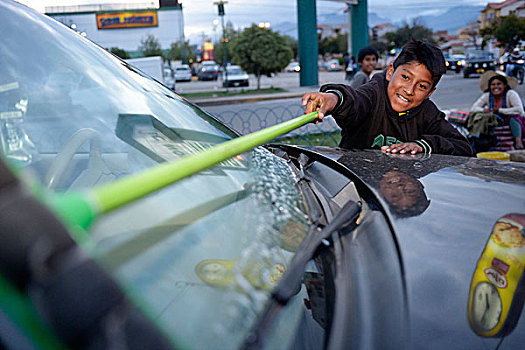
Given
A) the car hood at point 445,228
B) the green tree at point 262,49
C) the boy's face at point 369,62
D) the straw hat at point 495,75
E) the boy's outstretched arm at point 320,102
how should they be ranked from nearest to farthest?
the car hood at point 445,228, the boy's outstretched arm at point 320,102, the straw hat at point 495,75, the boy's face at point 369,62, the green tree at point 262,49

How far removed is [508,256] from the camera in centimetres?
104

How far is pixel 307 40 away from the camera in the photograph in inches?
830

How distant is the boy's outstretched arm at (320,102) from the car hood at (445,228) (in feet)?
1.19

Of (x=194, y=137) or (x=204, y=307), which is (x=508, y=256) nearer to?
(x=204, y=307)

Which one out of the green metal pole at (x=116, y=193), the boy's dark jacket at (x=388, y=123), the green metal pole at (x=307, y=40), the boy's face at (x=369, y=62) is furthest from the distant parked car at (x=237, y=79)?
the green metal pole at (x=116, y=193)

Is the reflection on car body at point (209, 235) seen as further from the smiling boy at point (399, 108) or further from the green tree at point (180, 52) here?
the green tree at point (180, 52)

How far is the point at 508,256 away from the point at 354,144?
1.57 meters

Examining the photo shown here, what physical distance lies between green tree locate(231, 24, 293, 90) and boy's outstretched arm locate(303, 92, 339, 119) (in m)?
20.5

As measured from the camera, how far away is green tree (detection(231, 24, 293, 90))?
22.0m

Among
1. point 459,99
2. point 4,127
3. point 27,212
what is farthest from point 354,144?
point 459,99

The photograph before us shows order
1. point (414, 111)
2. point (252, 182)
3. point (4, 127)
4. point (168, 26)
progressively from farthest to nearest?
point (168, 26) < point (414, 111) < point (4, 127) < point (252, 182)

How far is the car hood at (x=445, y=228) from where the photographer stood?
87 cm

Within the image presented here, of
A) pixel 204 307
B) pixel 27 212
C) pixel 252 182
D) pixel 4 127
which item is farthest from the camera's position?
pixel 4 127

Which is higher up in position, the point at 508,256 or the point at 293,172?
the point at 293,172
